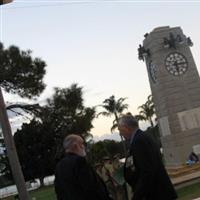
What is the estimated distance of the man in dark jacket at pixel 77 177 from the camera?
4.50m

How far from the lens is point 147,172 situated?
450 centimetres

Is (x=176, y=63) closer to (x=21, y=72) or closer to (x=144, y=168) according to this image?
(x=21, y=72)

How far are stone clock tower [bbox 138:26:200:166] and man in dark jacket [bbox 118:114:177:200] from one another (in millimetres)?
16972

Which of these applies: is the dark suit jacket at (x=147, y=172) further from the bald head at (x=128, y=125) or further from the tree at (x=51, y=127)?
the tree at (x=51, y=127)

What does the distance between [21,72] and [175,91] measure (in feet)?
22.3

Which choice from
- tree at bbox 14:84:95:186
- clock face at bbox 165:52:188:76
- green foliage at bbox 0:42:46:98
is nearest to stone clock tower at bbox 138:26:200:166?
clock face at bbox 165:52:188:76

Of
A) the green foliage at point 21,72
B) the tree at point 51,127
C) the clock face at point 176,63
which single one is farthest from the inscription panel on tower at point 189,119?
the green foliage at point 21,72

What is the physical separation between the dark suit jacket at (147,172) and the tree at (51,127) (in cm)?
1222

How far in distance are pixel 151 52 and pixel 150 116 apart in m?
45.1

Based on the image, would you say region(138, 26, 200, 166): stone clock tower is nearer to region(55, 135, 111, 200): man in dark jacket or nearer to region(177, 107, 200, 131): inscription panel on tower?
region(177, 107, 200, 131): inscription panel on tower

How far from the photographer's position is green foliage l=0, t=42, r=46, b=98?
1847 cm

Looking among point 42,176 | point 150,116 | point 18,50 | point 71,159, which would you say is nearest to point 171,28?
point 18,50

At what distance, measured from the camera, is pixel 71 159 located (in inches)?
182

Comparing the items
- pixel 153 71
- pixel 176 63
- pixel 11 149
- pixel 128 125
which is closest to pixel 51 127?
pixel 153 71
